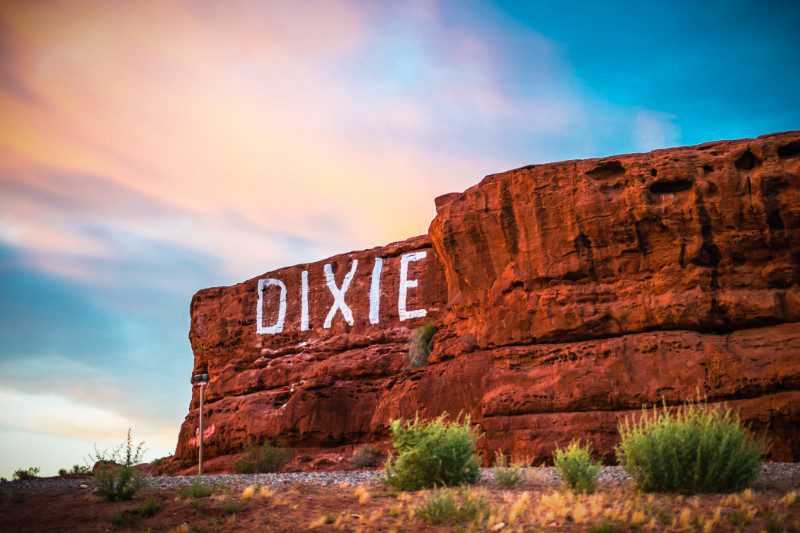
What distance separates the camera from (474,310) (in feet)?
86.4

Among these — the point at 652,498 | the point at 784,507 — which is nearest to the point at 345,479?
the point at 652,498

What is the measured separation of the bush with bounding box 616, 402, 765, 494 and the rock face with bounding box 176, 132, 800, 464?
7021 mm

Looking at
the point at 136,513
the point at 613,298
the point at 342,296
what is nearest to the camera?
the point at 136,513

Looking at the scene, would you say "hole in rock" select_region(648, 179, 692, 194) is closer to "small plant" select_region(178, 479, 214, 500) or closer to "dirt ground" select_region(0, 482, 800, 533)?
"dirt ground" select_region(0, 482, 800, 533)

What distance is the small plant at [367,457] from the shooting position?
2538 cm

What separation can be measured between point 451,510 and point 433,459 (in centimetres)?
293

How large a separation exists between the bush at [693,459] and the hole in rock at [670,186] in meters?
10.2

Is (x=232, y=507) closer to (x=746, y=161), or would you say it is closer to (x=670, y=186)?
(x=670, y=186)

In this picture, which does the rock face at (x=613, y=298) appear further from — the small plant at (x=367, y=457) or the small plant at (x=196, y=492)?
the small plant at (x=196, y=492)

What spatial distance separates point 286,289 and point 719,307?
62.7 ft

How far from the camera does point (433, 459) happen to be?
14.8m

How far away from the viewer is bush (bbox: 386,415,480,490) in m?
14.8

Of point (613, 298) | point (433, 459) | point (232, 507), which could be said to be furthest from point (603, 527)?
point (613, 298)

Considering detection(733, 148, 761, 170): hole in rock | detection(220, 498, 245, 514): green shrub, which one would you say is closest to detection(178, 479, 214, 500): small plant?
detection(220, 498, 245, 514): green shrub
